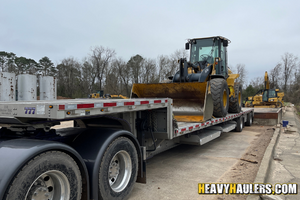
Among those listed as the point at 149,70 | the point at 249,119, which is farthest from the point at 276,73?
the point at 249,119

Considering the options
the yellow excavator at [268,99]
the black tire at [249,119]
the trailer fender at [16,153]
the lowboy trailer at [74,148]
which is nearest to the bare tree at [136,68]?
the yellow excavator at [268,99]

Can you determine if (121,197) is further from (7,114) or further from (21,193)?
(7,114)

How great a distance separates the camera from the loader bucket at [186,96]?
662 centimetres

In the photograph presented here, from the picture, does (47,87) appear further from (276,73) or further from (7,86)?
(276,73)

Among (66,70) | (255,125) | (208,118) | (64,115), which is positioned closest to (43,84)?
(208,118)

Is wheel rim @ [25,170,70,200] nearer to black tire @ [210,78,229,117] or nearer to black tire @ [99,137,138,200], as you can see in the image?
black tire @ [99,137,138,200]

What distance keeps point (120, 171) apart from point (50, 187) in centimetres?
124

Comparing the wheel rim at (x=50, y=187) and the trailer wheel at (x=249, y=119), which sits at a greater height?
the wheel rim at (x=50, y=187)

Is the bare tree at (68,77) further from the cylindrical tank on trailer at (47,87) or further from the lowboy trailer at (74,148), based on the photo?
the lowboy trailer at (74,148)

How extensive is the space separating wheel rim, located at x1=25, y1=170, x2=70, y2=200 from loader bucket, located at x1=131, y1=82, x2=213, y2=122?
4.47 m

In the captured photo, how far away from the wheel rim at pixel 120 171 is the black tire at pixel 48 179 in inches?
27.9

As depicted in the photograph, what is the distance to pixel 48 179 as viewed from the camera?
8.22 ft

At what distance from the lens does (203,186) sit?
13.8 feet

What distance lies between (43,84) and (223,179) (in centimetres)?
717
